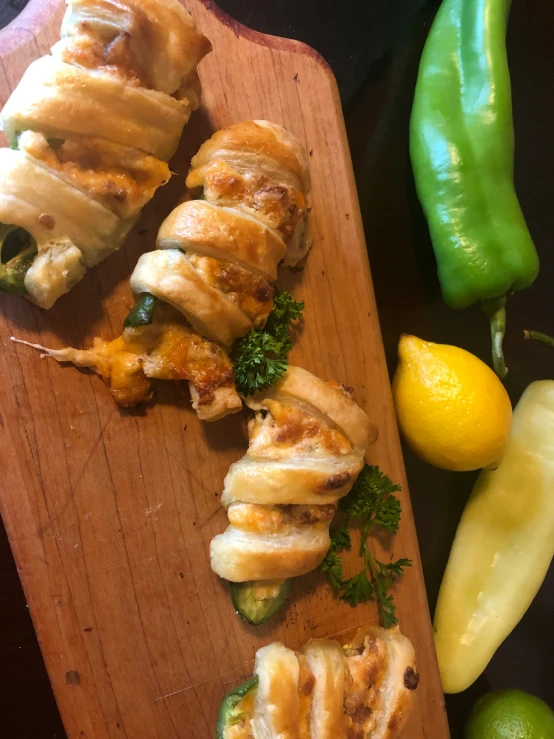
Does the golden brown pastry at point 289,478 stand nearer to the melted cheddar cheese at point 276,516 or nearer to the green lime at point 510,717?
the melted cheddar cheese at point 276,516

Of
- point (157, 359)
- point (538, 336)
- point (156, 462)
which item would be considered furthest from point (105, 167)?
point (538, 336)

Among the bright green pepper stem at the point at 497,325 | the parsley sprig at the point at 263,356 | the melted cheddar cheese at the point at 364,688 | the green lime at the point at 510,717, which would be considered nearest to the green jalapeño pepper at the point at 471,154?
the bright green pepper stem at the point at 497,325

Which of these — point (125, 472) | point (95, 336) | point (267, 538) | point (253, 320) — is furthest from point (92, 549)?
point (253, 320)

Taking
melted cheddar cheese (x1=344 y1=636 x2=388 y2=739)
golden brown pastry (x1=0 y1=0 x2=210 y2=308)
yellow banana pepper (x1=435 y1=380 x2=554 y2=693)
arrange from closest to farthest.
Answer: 1. golden brown pastry (x1=0 y1=0 x2=210 y2=308)
2. melted cheddar cheese (x1=344 y1=636 x2=388 y2=739)
3. yellow banana pepper (x1=435 y1=380 x2=554 y2=693)

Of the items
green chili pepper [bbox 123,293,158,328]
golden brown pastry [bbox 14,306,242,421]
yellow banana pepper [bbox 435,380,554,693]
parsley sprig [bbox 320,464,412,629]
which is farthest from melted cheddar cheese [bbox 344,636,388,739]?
green chili pepper [bbox 123,293,158,328]

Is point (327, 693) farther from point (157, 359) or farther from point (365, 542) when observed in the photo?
point (157, 359)

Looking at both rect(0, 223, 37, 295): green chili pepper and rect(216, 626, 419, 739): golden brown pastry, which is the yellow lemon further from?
rect(0, 223, 37, 295): green chili pepper

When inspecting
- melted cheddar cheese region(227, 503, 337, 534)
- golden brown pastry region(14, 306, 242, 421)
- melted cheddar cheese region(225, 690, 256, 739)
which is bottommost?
melted cheddar cheese region(225, 690, 256, 739)
